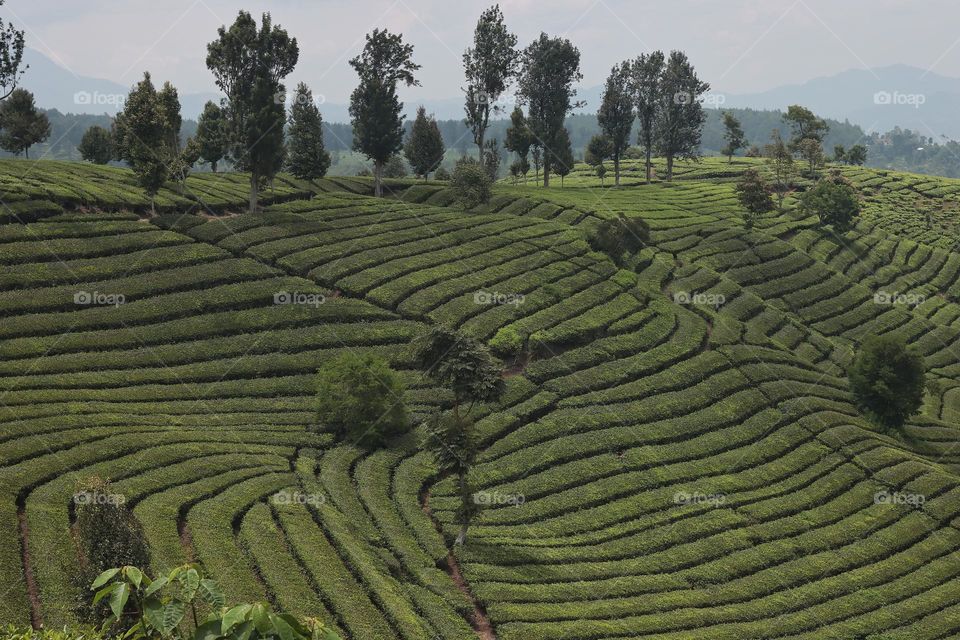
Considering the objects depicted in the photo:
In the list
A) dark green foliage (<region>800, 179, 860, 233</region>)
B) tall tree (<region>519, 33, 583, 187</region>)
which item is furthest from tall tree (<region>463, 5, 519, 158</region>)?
dark green foliage (<region>800, 179, 860, 233</region>)

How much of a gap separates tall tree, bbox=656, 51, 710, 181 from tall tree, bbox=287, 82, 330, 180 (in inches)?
2177

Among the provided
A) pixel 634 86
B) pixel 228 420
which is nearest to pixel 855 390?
pixel 228 420

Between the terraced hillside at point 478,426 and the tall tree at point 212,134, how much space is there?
18.3 metres

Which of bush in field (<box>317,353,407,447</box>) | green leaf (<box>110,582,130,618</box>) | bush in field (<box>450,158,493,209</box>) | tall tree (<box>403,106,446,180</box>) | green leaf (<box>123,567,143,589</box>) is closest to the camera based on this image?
green leaf (<box>110,582,130,618</box>)

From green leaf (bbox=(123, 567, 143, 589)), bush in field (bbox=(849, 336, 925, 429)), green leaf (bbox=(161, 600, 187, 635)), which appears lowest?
bush in field (bbox=(849, 336, 925, 429))

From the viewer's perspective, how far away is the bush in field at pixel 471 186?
270 feet

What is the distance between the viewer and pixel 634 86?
386ft

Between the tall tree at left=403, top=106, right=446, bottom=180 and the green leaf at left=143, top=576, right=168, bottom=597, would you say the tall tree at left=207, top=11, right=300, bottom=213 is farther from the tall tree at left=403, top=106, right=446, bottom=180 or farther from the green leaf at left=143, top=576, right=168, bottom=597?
the green leaf at left=143, top=576, right=168, bottom=597

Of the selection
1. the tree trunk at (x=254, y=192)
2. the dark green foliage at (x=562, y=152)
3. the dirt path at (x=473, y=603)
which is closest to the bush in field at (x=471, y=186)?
the tree trunk at (x=254, y=192)

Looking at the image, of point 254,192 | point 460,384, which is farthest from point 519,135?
point 460,384

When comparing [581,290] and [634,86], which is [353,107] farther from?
[634,86]

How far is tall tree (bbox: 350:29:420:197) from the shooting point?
8400 cm

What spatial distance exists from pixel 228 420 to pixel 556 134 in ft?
249

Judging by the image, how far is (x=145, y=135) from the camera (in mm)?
63781
